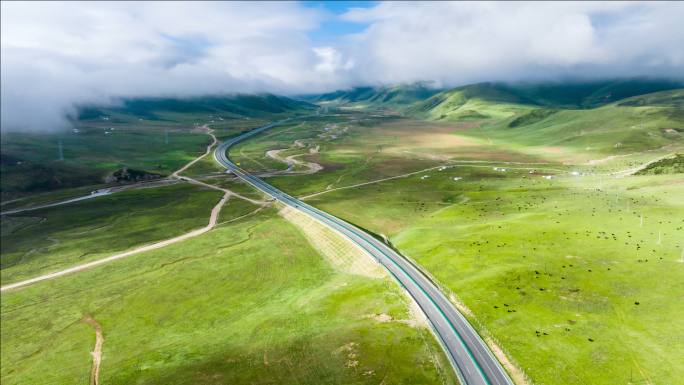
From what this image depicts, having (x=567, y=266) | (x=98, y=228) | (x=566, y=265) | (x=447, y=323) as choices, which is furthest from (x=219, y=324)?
(x=98, y=228)

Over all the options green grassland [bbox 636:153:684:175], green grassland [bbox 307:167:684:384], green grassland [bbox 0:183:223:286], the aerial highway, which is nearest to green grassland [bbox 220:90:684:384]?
green grassland [bbox 307:167:684:384]

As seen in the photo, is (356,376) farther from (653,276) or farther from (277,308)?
(653,276)

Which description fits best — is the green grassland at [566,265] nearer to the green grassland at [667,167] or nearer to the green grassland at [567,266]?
the green grassland at [567,266]

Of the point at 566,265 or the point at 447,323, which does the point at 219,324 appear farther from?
the point at 566,265

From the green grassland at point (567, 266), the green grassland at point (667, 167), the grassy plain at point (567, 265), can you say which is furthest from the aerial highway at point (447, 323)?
the green grassland at point (667, 167)

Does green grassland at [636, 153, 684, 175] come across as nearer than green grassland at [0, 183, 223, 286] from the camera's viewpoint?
No

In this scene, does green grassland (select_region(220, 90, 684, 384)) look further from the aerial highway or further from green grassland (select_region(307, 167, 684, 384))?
the aerial highway

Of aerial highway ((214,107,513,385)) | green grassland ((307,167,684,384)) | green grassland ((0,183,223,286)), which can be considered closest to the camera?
aerial highway ((214,107,513,385))
